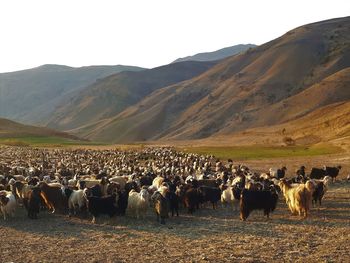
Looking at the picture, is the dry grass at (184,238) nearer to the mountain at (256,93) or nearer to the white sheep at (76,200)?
the white sheep at (76,200)

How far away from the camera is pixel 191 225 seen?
19766 mm

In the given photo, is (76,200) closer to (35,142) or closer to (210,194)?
(210,194)

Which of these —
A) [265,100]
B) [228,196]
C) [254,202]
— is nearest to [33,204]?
[228,196]

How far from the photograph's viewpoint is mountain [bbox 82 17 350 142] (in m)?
130

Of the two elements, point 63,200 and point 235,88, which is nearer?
point 63,200

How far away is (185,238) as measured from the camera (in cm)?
1738

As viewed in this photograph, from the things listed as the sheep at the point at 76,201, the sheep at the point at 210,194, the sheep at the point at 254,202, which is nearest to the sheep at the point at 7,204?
the sheep at the point at 76,201

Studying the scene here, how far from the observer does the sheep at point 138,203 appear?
20.9 m

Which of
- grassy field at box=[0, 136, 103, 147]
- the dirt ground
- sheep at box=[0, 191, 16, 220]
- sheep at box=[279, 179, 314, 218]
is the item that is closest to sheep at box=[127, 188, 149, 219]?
the dirt ground

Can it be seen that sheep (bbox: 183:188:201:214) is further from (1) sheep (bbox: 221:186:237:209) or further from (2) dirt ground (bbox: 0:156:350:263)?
(1) sheep (bbox: 221:186:237:209)

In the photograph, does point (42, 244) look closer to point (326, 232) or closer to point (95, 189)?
point (95, 189)

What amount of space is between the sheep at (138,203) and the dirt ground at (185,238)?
46 cm

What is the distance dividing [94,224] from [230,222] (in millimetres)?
5826

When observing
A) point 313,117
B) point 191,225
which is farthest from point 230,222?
point 313,117
